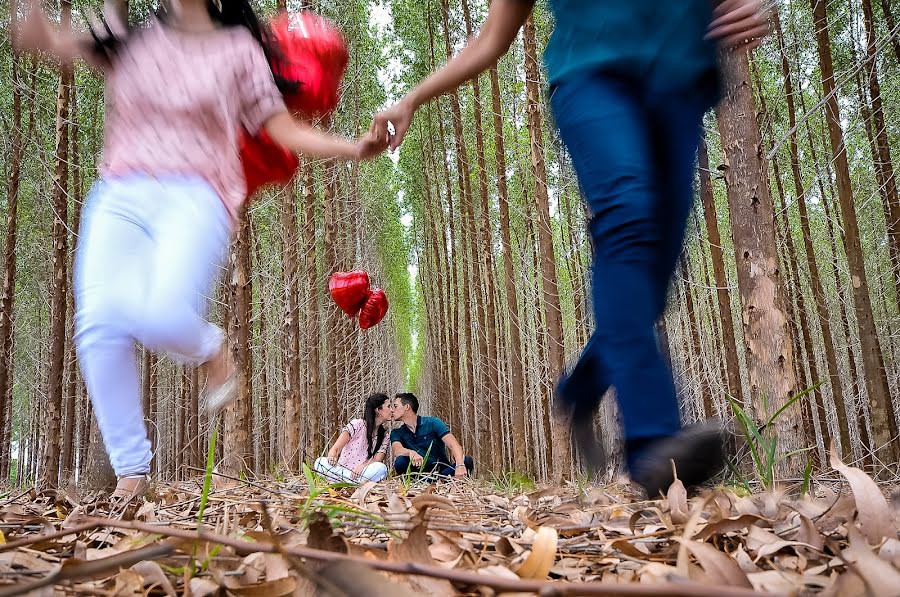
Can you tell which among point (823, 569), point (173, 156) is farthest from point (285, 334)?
point (823, 569)

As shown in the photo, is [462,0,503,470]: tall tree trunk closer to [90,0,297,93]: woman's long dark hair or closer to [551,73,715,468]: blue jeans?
[90,0,297,93]: woman's long dark hair

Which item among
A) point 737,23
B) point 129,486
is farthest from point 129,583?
point 737,23

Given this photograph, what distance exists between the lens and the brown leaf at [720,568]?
A: 62 centimetres

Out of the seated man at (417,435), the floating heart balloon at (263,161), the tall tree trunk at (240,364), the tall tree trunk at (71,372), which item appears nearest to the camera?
the floating heart balloon at (263,161)

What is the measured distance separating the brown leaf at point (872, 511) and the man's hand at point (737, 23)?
954mm

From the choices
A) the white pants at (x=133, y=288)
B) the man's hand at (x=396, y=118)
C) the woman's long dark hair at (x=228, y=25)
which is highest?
the woman's long dark hair at (x=228, y=25)

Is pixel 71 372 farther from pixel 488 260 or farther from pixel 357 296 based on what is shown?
pixel 488 260

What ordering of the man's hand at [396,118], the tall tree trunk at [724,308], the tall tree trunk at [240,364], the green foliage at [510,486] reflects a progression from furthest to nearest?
the tall tree trunk at [724,308]
the tall tree trunk at [240,364]
the green foliage at [510,486]
the man's hand at [396,118]

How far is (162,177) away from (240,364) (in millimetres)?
4385

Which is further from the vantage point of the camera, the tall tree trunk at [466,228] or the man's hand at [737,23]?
the tall tree trunk at [466,228]

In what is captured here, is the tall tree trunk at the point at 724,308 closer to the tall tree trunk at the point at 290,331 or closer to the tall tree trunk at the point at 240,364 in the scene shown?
the tall tree trunk at the point at 290,331

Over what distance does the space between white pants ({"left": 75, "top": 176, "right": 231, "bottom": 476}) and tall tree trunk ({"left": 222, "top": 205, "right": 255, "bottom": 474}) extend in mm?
4259

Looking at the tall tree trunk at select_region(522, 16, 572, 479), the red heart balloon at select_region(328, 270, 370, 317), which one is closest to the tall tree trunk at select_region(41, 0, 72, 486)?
the red heart balloon at select_region(328, 270, 370, 317)

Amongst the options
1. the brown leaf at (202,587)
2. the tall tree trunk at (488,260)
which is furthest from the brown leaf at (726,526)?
the tall tree trunk at (488,260)
